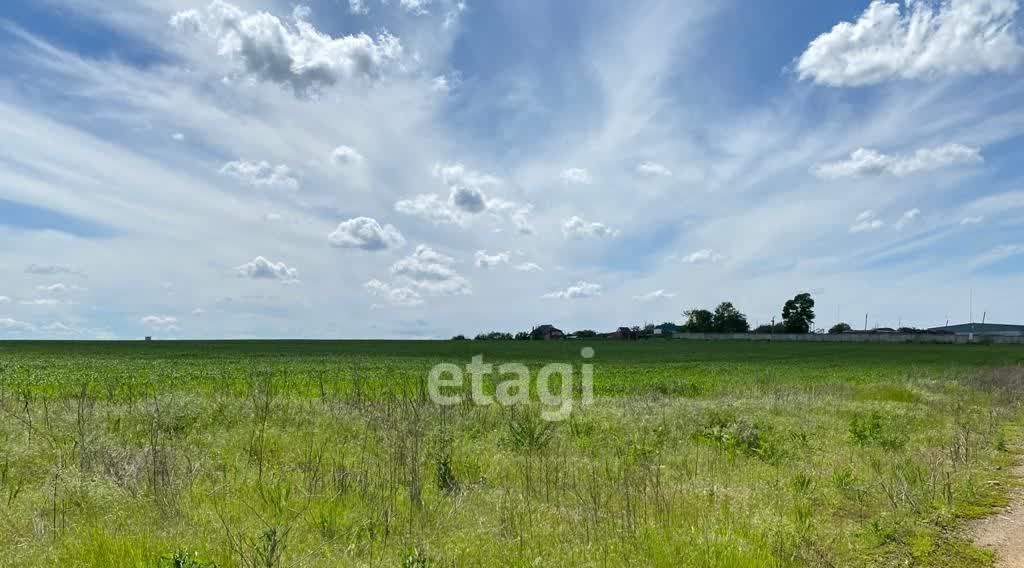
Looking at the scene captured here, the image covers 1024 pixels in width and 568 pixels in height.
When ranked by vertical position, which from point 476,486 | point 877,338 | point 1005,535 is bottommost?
point 1005,535

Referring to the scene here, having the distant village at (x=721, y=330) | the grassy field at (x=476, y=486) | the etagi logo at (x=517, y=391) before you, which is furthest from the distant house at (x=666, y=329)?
the grassy field at (x=476, y=486)

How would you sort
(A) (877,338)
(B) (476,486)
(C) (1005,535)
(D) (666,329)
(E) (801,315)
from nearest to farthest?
(C) (1005,535) → (B) (476,486) → (A) (877,338) → (E) (801,315) → (D) (666,329)

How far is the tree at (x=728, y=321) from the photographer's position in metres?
161

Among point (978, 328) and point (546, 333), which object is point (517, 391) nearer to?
point (546, 333)

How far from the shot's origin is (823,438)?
11422 mm

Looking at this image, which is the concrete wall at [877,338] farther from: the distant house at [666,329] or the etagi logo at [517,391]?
the etagi logo at [517,391]

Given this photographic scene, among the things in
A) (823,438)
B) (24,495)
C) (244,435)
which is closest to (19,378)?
(244,435)

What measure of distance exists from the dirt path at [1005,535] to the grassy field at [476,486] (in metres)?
0.26

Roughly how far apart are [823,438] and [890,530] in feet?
18.5

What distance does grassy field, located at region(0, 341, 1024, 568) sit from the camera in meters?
5.27

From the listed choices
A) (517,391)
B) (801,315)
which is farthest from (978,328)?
(517,391)

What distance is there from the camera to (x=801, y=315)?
503ft

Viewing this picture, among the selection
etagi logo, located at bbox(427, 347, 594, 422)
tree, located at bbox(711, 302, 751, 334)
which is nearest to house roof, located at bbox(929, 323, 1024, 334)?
tree, located at bbox(711, 302, 751, 334)

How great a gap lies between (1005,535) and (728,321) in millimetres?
164627
